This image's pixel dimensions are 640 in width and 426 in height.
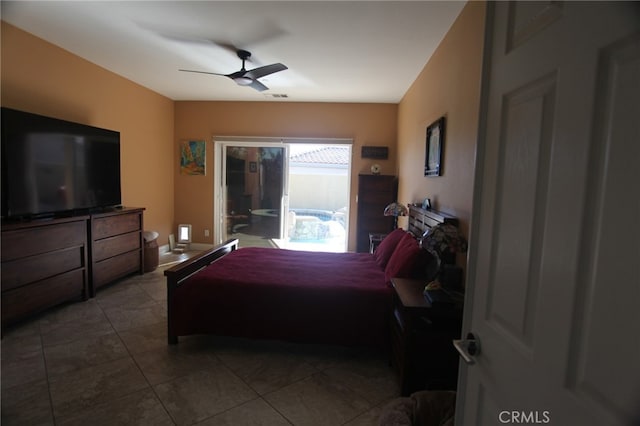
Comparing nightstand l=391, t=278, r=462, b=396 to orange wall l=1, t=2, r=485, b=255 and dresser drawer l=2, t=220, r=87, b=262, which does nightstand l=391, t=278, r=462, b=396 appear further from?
dresser drawer l=2, t=220, r=87, b=262

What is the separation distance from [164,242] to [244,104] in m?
2.76

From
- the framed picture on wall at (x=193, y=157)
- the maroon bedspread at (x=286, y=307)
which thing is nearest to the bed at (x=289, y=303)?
the maroon bedspread at (x=286, y=307)

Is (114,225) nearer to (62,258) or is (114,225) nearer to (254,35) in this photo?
(62,258)

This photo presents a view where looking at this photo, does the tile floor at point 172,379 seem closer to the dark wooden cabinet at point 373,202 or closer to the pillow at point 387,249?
the pillow at point 387,249

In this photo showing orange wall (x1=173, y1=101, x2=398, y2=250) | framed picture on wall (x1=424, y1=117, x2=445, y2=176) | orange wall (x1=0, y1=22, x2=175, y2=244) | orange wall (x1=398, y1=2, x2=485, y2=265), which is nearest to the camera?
orange wall (x1=398, y1=2, x2=485, y2=265)

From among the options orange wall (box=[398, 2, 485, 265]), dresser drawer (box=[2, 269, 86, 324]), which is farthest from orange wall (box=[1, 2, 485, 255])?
dresser drawer (box=[2, 269, 86, 324])

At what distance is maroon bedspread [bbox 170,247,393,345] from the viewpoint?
224cm

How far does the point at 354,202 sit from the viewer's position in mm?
5309

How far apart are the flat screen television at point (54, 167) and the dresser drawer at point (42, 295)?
618 millimetres

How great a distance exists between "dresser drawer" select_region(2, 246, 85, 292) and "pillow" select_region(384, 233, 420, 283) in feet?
9.90

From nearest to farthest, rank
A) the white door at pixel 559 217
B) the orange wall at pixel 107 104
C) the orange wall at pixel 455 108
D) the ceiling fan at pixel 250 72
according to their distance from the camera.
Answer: the white door at pixel 559 217, the orange wall at pixel 455 108, the orange wall at pixel 107 104, the ceiling fan at pixel 250 72

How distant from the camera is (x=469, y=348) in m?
0.96

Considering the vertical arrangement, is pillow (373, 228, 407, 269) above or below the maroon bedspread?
above

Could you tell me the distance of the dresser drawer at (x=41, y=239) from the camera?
2463mm
